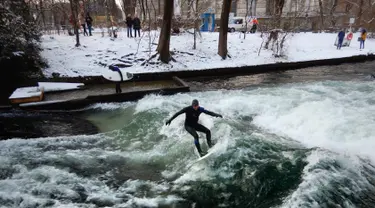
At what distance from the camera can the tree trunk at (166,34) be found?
17922 mm

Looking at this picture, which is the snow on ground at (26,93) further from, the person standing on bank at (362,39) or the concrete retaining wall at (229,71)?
the person standing on bank at (362,39)

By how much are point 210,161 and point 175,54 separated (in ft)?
43.8

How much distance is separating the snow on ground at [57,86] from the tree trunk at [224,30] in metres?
10.8

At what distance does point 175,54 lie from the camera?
20312mm

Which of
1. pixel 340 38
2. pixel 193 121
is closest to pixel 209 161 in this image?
pixel 193 121

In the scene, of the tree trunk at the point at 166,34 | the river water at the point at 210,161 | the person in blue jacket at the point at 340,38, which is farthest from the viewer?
the person in blue jacket at the point at 340,38

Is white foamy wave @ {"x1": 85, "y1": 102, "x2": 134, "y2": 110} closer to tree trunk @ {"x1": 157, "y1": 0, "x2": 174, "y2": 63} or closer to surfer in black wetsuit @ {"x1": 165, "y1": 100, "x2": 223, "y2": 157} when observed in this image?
surfer in black wetsuit @ {"x1": 165, "y1": 100, "x2": 223, "y2": 157}

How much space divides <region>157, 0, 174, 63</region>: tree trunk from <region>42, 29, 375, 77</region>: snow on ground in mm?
646

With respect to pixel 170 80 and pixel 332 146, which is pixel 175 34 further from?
pixel 332 146

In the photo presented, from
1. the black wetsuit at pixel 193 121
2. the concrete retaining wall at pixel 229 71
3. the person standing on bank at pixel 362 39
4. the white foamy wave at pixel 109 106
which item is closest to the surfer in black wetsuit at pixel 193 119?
the black wetsuit at pixel 193 121

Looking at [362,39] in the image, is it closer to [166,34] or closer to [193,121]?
[166,34]

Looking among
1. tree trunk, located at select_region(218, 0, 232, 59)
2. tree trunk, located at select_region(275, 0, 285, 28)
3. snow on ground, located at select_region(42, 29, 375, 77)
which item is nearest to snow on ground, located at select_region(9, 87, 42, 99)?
snow on ground, located at select_region(42, 29, 375, 77)

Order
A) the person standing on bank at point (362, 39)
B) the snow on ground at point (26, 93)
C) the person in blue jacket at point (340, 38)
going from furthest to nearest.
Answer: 1. the person standing on bank at point (362, 39)
2. the person in blue jacket at point (340, 38)
3. the snow on ground at point (26, 93)

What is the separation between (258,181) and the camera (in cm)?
731
